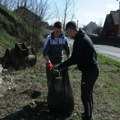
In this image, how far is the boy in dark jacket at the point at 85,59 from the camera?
671cm

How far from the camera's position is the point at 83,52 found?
22.2 ft

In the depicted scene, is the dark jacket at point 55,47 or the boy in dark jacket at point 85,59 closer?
the boy in dark jacket at point 85,59

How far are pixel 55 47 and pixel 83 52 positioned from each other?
158cm

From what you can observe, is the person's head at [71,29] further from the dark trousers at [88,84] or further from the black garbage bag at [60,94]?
the black garbage bag at [60,94]

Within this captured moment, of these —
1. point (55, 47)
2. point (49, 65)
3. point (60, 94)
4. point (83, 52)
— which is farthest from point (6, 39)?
point (83, 52)

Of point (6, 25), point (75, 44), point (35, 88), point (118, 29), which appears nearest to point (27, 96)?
point (35, 88)

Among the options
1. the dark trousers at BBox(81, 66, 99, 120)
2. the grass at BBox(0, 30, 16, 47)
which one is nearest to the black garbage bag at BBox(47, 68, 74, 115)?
the dark trousers at BBox(81, 66, 99, 120)

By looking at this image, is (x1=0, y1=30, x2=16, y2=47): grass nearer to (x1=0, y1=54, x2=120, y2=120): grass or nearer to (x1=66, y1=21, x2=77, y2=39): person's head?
(x1=0, y1=54, x2=120, y2=120): grass

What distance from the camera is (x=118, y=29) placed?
7394 cm

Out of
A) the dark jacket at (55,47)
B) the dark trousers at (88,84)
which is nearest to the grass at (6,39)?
the dark jacket at (55,47)

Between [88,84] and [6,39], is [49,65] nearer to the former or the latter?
[88,84]

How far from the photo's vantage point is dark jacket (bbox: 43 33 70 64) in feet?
26.8

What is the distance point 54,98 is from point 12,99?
1288 millimetres

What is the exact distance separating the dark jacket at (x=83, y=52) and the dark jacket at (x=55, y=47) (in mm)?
1361
